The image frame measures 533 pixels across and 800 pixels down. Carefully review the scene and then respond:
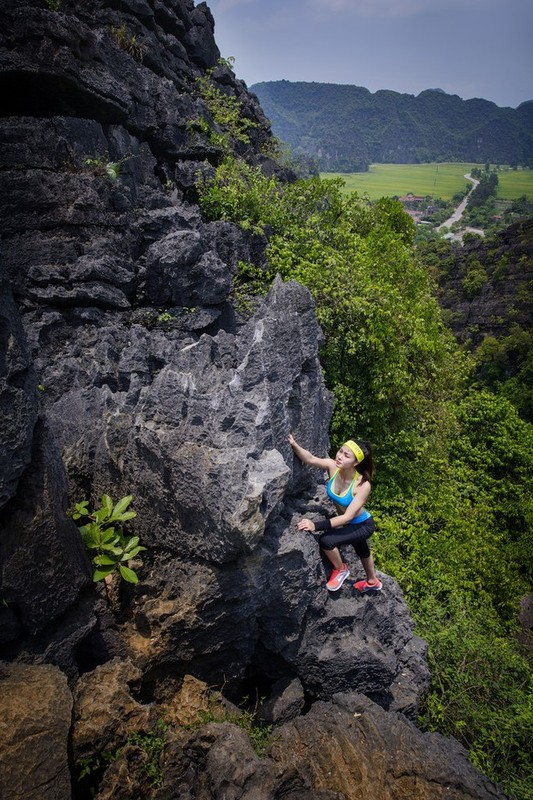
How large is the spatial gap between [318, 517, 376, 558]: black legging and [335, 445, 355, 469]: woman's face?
1.13 meters

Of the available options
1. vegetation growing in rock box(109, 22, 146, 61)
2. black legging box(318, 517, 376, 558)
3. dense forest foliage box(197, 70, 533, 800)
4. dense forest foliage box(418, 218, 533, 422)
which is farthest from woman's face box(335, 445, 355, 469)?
dense forest foliage box(418, 218, 533, 422)

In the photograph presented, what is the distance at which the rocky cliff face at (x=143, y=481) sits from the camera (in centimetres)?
525

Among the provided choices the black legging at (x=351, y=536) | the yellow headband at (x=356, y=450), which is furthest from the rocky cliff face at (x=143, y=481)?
the yellow headband at (x=356, y=450)

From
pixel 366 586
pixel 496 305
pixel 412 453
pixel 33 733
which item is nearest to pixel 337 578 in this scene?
pixel 366 586

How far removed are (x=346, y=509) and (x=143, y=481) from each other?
3378mm

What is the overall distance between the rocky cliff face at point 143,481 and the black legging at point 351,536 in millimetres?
460

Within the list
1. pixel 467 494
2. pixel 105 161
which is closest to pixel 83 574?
pixel 105 161

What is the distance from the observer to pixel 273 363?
7.42 m

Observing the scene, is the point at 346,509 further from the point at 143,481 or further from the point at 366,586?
the point at 143,481

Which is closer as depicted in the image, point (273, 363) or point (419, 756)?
point (419, 756)

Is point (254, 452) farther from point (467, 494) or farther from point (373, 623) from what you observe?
point (467, 494)

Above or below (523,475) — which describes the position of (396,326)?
above

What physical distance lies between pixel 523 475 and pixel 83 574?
2278cm

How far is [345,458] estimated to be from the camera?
7.21m
